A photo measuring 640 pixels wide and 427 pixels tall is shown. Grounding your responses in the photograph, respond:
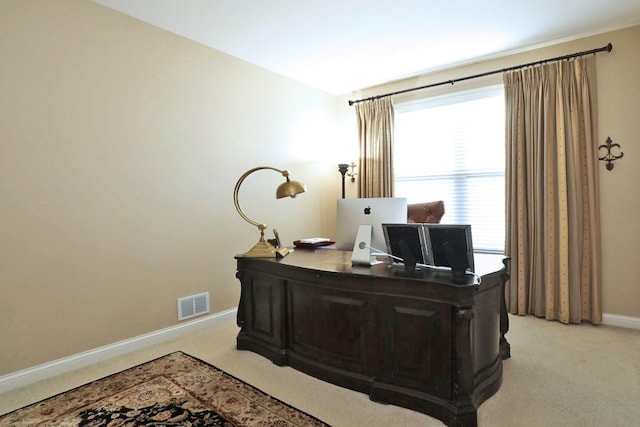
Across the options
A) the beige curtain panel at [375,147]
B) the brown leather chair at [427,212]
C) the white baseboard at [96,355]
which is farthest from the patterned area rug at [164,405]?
the beige curtain panel at [375,147]

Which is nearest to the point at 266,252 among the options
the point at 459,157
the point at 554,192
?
the point at 459,157

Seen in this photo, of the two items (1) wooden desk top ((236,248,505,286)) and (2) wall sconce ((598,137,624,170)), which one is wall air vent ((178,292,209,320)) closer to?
(1) wooden desk top ((236,248,505,286))

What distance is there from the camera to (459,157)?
163 inches

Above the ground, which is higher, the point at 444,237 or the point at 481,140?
the point at 481,140

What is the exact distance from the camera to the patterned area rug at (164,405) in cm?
192

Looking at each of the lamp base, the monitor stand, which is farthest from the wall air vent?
the monitor stand

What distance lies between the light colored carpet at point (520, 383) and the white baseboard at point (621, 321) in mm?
107

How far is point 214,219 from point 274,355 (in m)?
1.52

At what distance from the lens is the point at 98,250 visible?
8.96 ft

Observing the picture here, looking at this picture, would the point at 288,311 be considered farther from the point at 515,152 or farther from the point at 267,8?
the point at 515,152

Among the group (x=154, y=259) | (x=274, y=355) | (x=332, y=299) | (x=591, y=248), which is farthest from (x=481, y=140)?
(x=154, y=259)

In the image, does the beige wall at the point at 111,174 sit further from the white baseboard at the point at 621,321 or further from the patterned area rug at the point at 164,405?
the white baseboard at the point at 621,321

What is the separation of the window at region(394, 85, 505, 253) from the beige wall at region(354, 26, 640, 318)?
0.85m

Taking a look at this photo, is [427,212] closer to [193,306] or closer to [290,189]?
[290,189]
